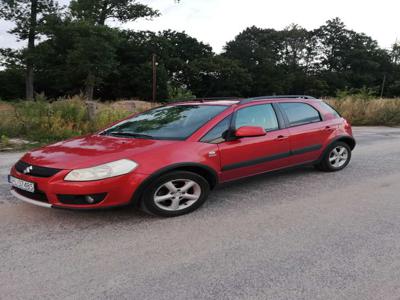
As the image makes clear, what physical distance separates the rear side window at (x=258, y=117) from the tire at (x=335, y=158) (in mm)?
1296

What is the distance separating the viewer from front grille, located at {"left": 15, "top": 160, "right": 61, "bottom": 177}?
356cm

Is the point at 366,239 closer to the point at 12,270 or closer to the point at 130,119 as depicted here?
the point at 12,270

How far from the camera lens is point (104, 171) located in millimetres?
3539

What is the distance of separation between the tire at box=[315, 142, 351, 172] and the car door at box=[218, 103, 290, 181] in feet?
3.52

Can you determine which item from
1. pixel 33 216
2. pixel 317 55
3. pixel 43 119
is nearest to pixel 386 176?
pixel 33 216

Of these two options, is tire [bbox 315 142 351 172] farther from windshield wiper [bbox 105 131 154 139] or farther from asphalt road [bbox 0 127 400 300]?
windshield wiper [bbox 105 131 154 139]

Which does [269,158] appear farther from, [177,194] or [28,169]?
[28,169]

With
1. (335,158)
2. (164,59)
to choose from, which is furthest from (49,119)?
(164,59)

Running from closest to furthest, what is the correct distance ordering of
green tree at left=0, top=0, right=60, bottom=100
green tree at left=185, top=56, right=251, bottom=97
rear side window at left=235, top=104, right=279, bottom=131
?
rear side window at left=235, top=104, right=279, bottom=131 < green tree at left=0, top=0, right=60, bottom=100 < green tree at left=185, top=56, right=251, bottom=97

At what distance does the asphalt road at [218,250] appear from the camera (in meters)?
2.58

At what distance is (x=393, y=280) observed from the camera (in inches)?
105

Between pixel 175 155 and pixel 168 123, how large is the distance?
0.86 metres

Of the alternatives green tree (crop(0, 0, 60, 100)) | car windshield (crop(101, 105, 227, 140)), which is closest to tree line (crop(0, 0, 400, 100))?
green tree (crop(0, 0, 60, 100))

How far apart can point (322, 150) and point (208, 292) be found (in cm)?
374
